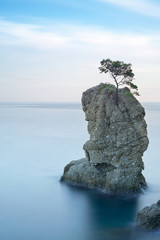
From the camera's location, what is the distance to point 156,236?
29031 mm

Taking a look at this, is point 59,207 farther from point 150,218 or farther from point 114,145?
point 150,218

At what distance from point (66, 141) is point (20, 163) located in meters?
25.2

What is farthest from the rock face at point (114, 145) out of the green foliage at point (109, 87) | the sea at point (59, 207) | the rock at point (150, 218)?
the rock at point (150, 218)

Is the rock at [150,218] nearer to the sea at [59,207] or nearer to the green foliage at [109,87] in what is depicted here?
the sea at [59,207]

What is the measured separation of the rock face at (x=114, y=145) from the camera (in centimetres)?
4138

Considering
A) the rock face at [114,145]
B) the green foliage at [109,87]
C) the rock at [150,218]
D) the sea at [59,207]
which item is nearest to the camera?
the rock at [150,218]

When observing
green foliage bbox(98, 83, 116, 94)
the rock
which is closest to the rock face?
green foliage bbox(98, 83, 116, 94)

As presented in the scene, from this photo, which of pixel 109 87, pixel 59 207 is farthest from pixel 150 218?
pixel 109 87

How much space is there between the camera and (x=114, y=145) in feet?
139

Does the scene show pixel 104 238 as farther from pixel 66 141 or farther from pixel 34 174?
pixel 66 141

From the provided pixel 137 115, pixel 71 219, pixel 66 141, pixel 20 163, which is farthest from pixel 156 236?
pixel 66 141

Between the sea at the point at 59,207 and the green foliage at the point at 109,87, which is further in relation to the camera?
the green foliage at the point at 109,87

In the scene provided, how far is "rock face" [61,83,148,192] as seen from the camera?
136 ft

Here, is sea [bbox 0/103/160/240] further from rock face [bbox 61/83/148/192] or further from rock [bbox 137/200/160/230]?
rock face [bbox 61/83/148/192]
